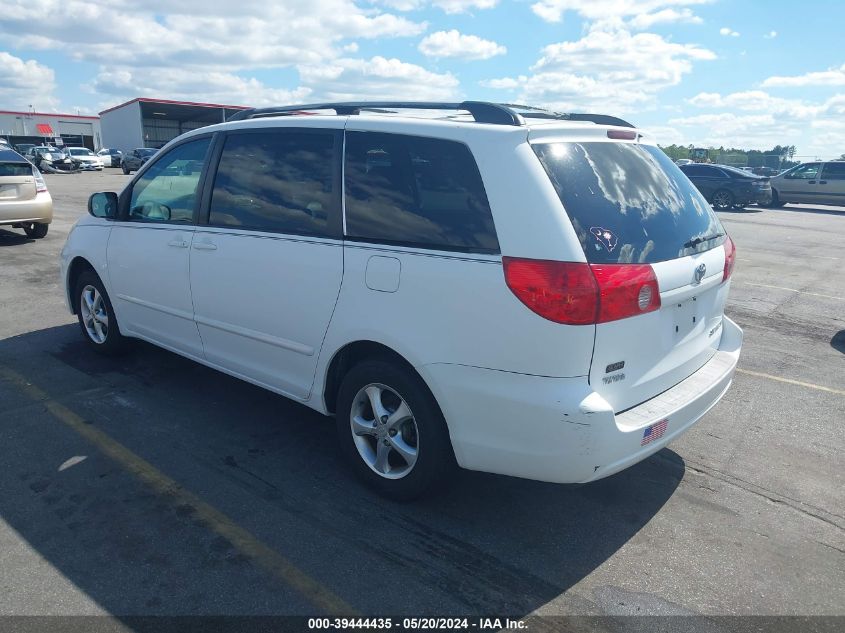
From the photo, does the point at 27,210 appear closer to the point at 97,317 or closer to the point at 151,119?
the point at 97,317

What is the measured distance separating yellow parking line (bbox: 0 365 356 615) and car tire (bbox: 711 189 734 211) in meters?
23.4

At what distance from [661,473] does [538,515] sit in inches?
35.7

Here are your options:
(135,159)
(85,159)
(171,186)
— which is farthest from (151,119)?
(171,186)

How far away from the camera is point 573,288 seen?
9.05ft

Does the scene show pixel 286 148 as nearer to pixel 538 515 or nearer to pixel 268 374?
pixel 268 374

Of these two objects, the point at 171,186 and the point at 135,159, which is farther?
the point at 135,159

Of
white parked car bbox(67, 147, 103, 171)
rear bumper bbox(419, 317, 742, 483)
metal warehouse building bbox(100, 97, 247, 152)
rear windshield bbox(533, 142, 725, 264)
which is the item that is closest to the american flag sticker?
rear bumper bbox(419, 317, 742, 483)

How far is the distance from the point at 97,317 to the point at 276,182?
8.58 feet

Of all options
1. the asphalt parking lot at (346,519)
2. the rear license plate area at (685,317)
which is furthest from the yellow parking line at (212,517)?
the rear license plate area at (685,317)

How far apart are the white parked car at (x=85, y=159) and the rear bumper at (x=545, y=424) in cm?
4669

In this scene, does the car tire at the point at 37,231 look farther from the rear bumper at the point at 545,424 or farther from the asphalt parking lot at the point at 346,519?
the rear bumper at the point at 545,424

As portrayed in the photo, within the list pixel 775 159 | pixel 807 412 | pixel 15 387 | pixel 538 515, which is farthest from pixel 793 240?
pixel 775 159

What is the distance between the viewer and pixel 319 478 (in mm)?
3730

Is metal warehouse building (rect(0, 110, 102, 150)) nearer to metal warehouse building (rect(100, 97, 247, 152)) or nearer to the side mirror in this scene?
metal warehouse building (rect(100, 97, 247, 152))
